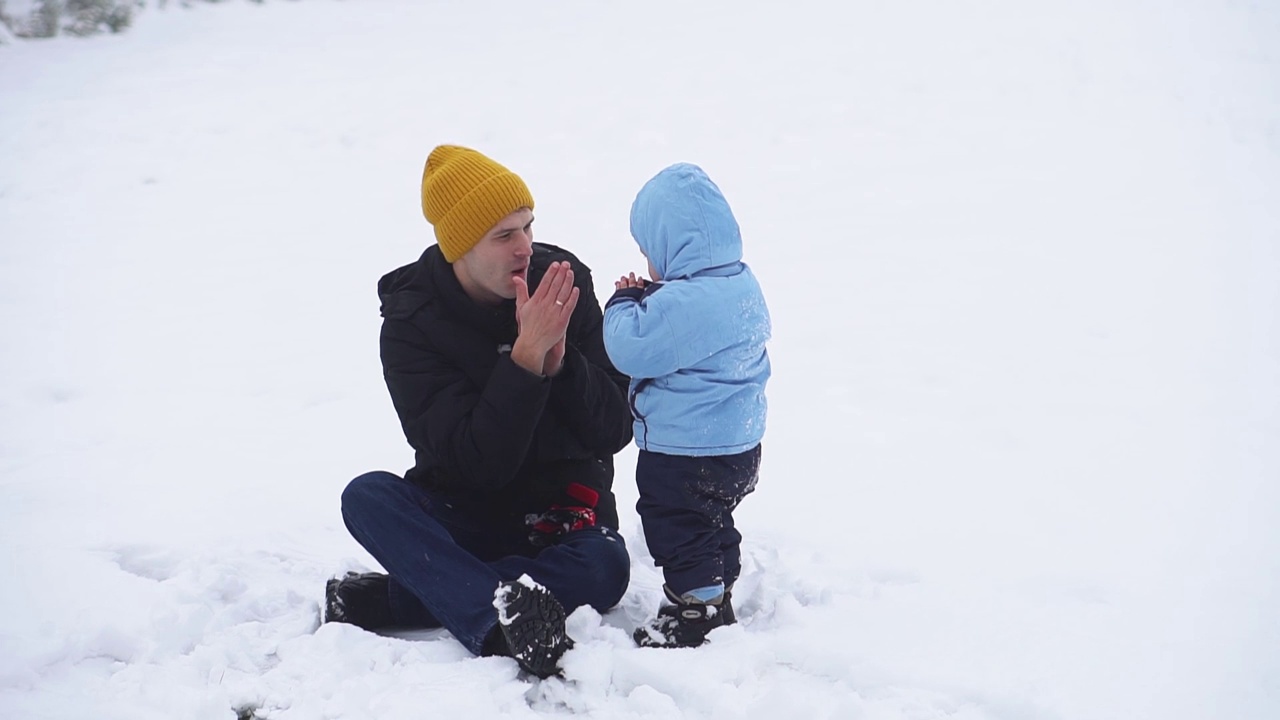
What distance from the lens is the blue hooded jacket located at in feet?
8.11

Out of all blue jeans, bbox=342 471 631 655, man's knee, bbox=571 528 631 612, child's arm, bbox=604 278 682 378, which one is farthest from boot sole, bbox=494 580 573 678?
child's arm, bbox=604 278 682 378

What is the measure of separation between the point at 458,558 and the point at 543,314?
2.10 feet

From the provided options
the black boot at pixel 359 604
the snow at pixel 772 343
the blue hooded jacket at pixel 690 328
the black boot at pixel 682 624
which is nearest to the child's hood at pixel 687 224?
the blue hooded jacket at pixel 690 328

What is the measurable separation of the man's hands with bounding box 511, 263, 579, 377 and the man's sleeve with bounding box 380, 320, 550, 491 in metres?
0.04

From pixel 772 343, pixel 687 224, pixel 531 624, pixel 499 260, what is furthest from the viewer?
pixel 772 343

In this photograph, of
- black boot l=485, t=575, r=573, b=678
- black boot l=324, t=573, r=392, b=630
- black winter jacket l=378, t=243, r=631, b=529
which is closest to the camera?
black boot l=485, t=575, r=573, b=678

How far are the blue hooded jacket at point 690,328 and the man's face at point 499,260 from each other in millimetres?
306

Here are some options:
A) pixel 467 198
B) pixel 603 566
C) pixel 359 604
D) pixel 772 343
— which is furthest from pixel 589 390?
pixel 772 343

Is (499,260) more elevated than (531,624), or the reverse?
(499,260)

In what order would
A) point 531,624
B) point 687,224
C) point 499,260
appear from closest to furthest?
point 531,624, point 687,224, point 499,260

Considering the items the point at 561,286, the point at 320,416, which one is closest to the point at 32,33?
the point at 320,416

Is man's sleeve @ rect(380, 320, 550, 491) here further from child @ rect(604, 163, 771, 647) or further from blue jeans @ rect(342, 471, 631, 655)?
child @ rect(604, 163, 771, 647)

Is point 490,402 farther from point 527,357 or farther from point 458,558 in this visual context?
point 458,558

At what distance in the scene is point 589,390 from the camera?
2.65 m
